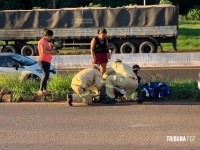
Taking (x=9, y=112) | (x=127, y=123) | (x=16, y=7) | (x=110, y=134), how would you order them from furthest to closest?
(x=16, y=7) → (x=9, y=112) → (x=127, y=123) → (x=110, y=134)

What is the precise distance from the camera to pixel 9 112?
10.6m

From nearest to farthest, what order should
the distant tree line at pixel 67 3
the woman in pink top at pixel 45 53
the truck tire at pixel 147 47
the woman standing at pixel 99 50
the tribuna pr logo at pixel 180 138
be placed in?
the tribuna pr logo at pixel 180 138, the woman in pink top at pixel 45 53, the woman standing at pixel 99 50, the truck tire at pixel 147 47, the distant tree line at pixel 67 3

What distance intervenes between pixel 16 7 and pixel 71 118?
5240cm

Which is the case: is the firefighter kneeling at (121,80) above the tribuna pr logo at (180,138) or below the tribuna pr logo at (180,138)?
above

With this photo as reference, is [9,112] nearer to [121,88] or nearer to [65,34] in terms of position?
[121,88]

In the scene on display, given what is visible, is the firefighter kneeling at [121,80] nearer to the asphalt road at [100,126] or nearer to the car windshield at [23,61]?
the asphalt road at [100,126]

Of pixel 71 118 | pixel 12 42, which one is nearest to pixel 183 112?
pixel 71 118

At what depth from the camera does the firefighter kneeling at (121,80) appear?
11.1 meters

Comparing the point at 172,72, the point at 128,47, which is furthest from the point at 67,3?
the point at 172,72

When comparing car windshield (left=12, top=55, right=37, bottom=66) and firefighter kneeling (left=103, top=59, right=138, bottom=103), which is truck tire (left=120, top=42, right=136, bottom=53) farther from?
firefighter kneeling (left=103, top=59, right=138, bottom=103)

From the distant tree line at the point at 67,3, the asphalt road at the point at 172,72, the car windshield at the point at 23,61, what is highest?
the distant tree line at the point at 67,3

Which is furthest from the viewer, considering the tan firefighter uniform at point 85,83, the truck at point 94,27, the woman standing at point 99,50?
the truck at point 94,27

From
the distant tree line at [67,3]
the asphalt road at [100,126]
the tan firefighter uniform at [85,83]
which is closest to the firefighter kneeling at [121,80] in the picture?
the tan firefighter uniform at [85,83]

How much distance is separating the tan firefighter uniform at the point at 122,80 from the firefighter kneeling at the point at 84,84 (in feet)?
0.74
